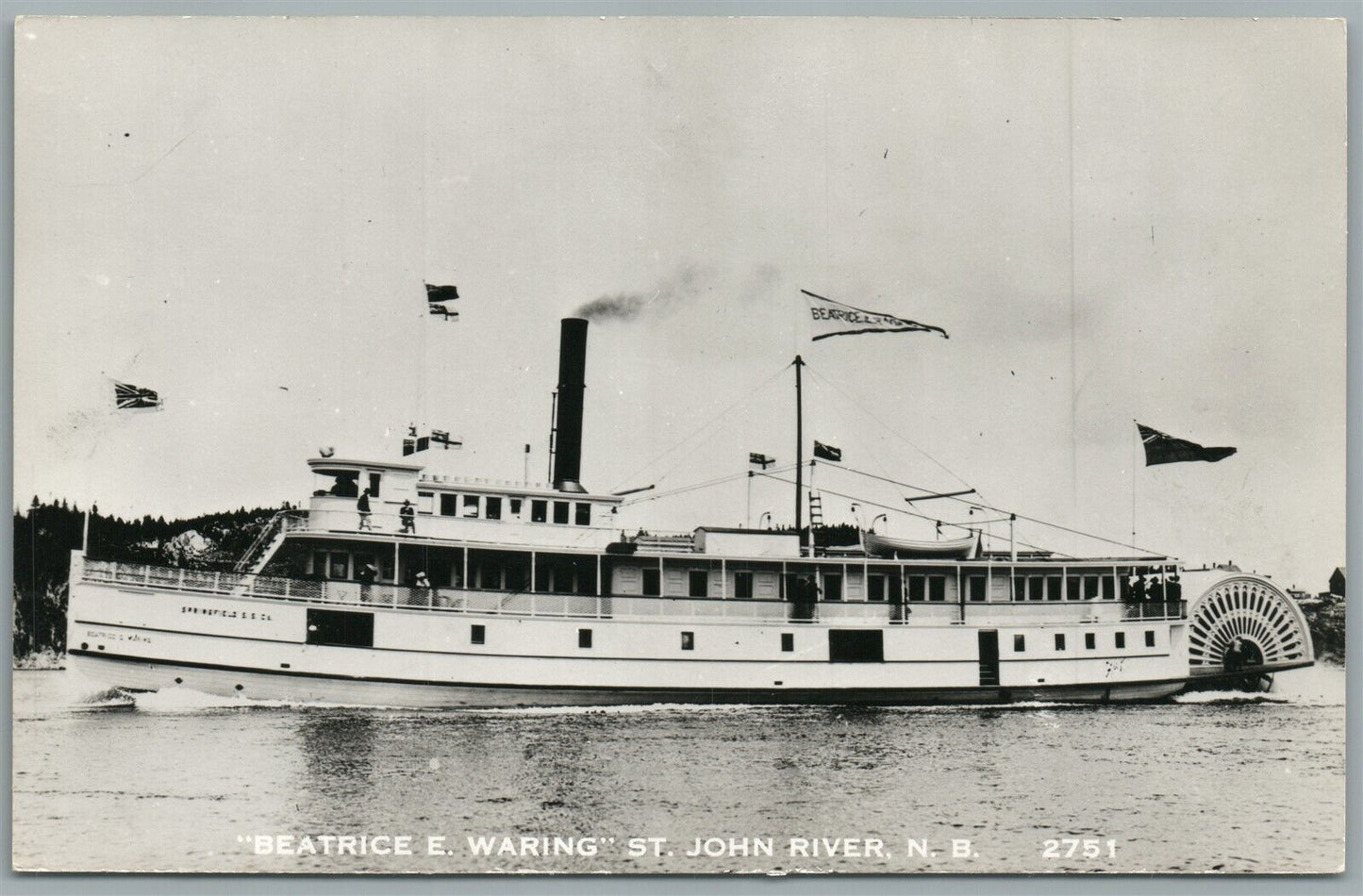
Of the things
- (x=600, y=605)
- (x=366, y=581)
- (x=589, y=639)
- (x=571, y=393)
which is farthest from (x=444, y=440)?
(x=589, y=639)

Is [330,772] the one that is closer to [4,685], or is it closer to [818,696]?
[4,685]

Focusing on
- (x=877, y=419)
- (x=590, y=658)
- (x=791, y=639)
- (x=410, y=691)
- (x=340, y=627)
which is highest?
(x=877, y=419)

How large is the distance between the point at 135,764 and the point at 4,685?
125 cm

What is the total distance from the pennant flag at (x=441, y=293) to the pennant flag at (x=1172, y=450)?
640 cm

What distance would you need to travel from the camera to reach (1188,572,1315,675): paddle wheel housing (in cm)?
1084

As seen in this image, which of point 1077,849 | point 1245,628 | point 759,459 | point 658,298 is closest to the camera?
point 1077,849

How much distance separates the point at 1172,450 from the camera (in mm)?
10609

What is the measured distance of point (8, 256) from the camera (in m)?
9.88

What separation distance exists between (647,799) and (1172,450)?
5.76 meters

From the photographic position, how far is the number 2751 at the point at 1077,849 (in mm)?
9617

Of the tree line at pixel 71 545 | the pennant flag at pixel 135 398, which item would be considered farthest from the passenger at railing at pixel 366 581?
the pennant flag at pixel 135 398

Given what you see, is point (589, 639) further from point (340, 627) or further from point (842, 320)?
point (842, 320)

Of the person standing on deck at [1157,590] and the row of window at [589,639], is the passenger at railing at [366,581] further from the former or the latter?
the person standing on deck at [1157,590]

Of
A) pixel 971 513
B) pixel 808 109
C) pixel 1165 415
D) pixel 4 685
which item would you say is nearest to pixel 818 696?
pixel 971 513
